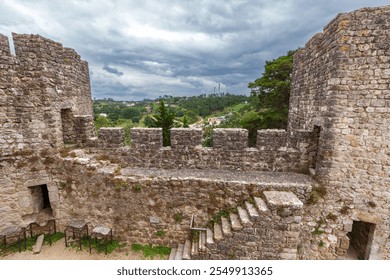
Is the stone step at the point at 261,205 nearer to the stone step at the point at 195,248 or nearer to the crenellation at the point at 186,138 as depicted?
the stone step at the point at 195,248

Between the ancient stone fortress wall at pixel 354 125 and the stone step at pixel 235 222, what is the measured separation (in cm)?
185

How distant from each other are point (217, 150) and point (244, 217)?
2.01m

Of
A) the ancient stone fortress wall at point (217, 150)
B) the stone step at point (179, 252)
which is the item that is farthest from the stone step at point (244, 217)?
the stone step at point (179, 252)

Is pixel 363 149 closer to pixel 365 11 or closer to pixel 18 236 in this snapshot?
pixel 365 11

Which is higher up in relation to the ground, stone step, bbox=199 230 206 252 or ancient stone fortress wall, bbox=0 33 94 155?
ancient stone fortress wall, bbox=0 33 94 155

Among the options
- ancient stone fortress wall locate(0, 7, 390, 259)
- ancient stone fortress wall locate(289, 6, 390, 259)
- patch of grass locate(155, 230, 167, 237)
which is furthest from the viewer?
patch of grass locate(155, 230, 167, 237)

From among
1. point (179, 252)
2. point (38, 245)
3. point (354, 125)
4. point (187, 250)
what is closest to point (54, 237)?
point (38, 245)

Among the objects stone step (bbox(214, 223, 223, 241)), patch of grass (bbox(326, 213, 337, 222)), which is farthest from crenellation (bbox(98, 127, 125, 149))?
patch of grass (bbox(326, 213, 337, 222))

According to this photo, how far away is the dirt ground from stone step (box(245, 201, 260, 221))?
3.35 metres

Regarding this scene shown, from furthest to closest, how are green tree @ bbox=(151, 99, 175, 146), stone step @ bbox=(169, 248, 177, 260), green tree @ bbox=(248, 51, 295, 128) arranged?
green tree @ bbox=(151, 99, 175, 146) < green tree @ bbox=(248, 51, 295, 128) < stone step @ bbox=(169, 248, 177, 260)

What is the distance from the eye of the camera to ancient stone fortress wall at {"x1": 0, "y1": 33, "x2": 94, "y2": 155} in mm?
5188

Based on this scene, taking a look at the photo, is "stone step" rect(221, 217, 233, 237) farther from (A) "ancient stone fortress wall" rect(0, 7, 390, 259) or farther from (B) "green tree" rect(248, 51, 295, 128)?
(B) "green tree" rect(248, 51, 295, 128)

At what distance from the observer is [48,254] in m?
5.75

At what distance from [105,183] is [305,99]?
648 cm
